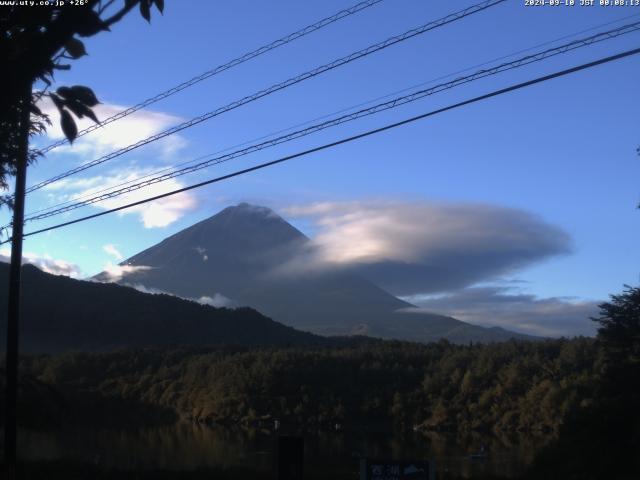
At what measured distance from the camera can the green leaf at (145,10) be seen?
5.00 meters

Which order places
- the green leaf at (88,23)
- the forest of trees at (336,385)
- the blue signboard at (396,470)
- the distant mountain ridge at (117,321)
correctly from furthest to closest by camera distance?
the distant mountain ridge at (117,321) < the forest of trees at (336,385) < the blue signboard at (396,470) < the green leaf at (88,23)

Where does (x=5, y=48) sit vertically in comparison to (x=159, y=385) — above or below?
above

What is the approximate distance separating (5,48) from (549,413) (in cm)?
6040

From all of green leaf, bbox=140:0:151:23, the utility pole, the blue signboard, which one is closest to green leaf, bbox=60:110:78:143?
green leaf, bbox=140:0:151:23

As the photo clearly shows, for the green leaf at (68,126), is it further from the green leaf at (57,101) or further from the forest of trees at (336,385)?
the forest of trees at (336,385)

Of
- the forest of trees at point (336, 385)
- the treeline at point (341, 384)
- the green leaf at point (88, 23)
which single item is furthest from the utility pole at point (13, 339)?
the treeline at point (341, 384)

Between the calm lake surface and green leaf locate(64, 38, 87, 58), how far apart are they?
2246 cm

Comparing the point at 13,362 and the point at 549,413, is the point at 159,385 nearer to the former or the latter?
the point at 549,413

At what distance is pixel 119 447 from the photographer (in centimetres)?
4284

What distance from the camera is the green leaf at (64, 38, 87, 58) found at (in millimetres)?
5224

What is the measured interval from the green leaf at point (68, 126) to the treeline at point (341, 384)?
186 ft

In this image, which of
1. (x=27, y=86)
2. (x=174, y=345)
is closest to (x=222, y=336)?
(x=174, y=345)

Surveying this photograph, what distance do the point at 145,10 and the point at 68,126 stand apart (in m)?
0.86

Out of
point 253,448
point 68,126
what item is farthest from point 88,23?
point 253,448
